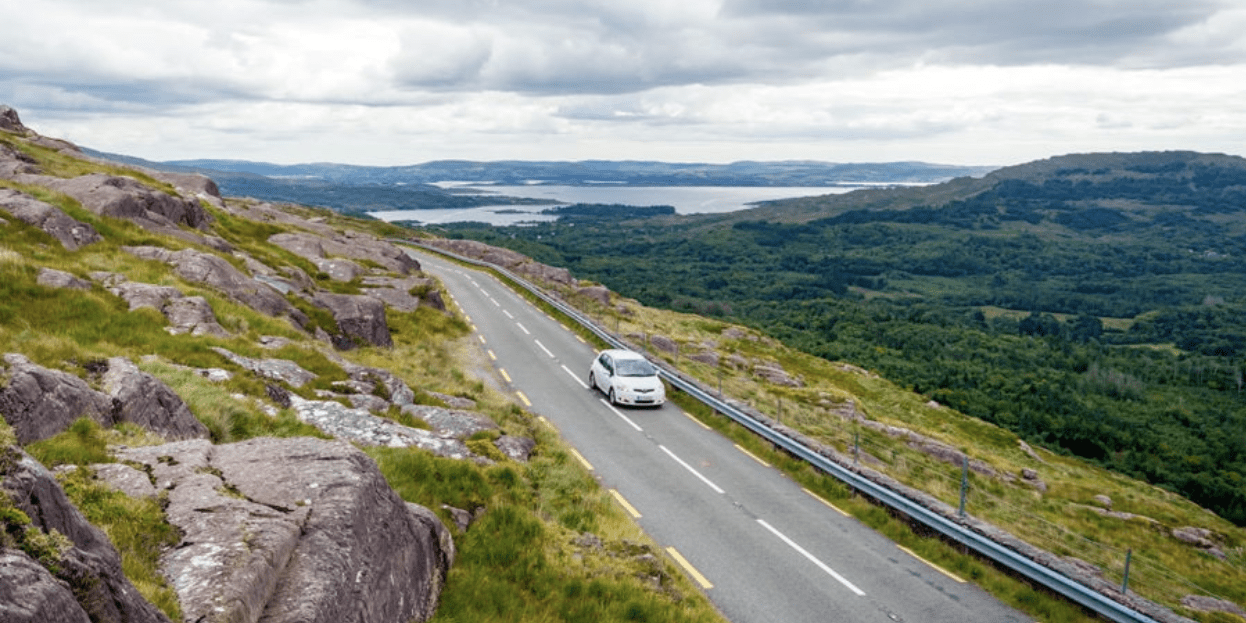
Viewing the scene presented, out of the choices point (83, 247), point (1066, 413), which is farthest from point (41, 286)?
point (1066, 413)

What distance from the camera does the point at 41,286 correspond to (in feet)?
51.1

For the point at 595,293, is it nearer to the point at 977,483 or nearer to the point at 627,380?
the point at 977,483

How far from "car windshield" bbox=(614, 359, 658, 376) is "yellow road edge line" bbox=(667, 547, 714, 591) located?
12672 mm

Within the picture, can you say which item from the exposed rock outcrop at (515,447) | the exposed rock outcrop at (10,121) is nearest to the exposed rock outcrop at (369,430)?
the exposed rock outcrop at (515,447)

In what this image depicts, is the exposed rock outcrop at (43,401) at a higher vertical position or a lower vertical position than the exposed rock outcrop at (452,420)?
higher

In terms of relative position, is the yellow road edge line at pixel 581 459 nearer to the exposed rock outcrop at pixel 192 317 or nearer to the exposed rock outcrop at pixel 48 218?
the exposed rock outcrop at pixel 192 317

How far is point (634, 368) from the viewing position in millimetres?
26641

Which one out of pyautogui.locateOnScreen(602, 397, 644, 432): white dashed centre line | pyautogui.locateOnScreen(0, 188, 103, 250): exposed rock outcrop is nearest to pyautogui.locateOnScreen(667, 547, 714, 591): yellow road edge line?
pyautogui.locateOnScreen(602, 397, 644, 432): white dashed centre line

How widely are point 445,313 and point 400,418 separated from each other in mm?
24747

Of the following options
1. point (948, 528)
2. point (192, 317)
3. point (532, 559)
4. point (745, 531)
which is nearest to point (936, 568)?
point (948, 528)

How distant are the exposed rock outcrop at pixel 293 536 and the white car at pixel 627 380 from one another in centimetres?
1592

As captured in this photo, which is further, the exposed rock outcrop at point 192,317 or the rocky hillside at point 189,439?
the exposed rock outcrop at point 192,317

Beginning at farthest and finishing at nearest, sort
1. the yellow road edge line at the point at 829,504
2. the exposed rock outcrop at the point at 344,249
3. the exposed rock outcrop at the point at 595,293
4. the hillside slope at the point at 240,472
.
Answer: the exposed rock outcrop at the point at 595,293 → the exposed rock outcrop at the point at 344,249 → the yellow road edge line at the point at 829,504 → the hillside slope at the point at 240,472

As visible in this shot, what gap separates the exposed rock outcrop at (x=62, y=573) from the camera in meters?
3.79
